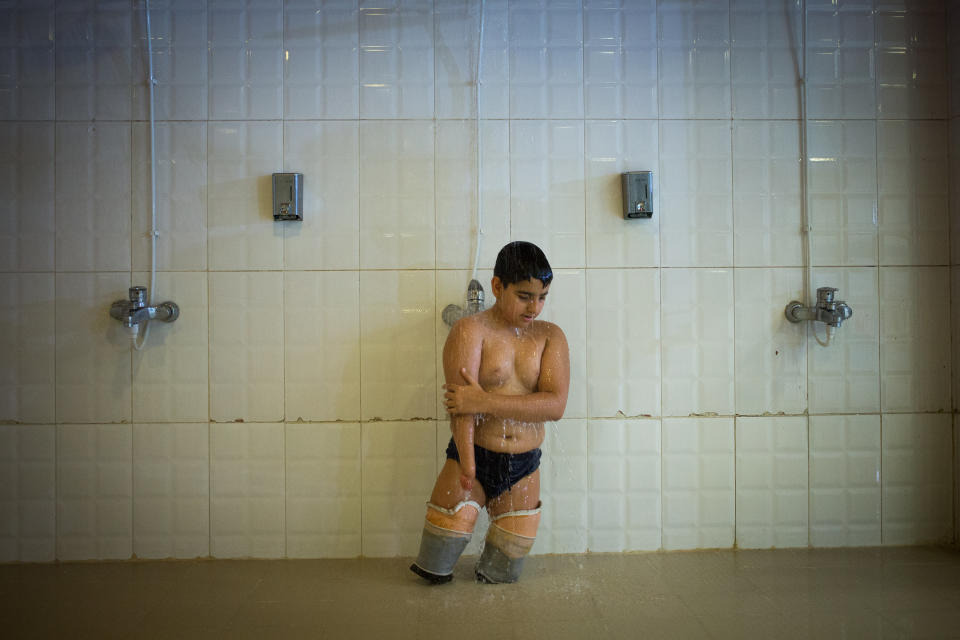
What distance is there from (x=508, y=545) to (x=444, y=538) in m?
0.23

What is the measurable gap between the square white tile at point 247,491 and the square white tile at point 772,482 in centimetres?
191

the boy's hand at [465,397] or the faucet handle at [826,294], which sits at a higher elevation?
the faucet handle at [826,294]

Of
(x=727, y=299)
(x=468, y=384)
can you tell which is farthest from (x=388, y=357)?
(x=727, y=299)

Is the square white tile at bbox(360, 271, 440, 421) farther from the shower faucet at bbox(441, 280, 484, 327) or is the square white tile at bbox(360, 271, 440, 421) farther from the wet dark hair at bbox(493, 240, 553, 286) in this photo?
the wet dark hair at bbox(493, 240, 553, 286)

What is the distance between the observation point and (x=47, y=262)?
2.44 m

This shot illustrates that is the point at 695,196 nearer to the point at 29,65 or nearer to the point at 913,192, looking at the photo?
the point at 913,192

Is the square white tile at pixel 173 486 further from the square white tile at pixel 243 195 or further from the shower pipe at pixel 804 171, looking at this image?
the shower pipe at pixel 804 171

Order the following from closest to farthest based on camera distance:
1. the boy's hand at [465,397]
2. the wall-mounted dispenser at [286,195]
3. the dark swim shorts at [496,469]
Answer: the boy's hand at [465,397], the dark swim shorts at [496,469], the wall-mounted dispenser at [286,195]

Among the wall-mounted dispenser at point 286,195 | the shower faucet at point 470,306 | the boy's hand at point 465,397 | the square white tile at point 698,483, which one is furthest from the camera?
the square white tile at point 698,483

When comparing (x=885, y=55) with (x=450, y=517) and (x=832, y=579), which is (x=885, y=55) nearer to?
(x=832, y=579)

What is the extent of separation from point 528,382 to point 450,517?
1.80 ft

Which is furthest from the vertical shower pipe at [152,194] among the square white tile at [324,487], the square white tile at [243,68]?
the square white tile at [324,487]

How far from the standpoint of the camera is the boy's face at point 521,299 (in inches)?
80.7

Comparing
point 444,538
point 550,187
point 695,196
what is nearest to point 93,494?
point 444,538
